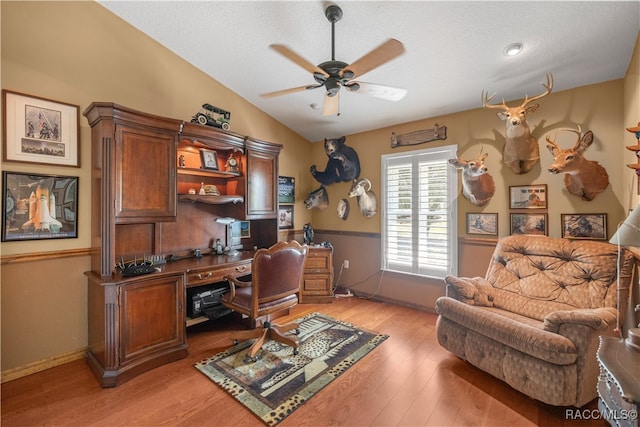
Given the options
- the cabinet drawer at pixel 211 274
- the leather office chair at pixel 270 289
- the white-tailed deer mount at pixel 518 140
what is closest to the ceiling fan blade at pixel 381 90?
the white-tailed deer mount at pixel 518 140

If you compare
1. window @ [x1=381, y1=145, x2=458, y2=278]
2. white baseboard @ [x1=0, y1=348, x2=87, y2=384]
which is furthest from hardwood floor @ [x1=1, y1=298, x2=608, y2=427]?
window @ [x1=381, y1=145, x2=458, y2=278]

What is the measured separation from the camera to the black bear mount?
4402 mm

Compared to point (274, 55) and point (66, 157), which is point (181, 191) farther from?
point (274, 55)

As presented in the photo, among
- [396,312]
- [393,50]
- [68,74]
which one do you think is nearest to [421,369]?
[396,312]

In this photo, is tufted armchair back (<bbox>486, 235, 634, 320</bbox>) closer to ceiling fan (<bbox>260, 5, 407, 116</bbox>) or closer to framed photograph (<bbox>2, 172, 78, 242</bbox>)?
ceiling fan (<bbox>260, 5, 407, 116</bbox>)

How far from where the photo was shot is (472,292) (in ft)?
8.63

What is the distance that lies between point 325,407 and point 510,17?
314 cm

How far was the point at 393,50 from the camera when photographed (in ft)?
5.88

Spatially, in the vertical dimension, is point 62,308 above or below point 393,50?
below

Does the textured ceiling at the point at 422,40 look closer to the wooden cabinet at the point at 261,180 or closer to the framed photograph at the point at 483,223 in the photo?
the wooden cabinet at the point at 261,180

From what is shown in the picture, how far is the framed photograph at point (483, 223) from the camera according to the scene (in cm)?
325

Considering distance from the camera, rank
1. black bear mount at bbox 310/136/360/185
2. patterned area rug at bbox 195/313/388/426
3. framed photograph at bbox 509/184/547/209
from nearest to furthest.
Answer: patterned area rug at bbox 195/313/388/426 → framed photograph at bbox 509/184/547/209 → black bear mount at bbox 310/136/360/185

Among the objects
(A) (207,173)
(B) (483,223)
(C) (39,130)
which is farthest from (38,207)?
(B) (483,223)

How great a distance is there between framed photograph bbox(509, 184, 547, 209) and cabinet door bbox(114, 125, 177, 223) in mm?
3614
